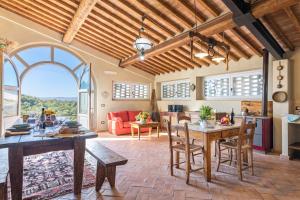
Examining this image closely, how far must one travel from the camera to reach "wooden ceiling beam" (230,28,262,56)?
4213 mm

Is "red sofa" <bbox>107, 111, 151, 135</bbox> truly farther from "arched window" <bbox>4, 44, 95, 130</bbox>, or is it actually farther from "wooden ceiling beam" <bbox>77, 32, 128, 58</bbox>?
"wooden ceiling beam" <bbox>77, 32, 128, 58</bbox>

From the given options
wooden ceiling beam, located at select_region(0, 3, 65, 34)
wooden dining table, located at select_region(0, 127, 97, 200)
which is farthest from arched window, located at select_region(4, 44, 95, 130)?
wooden dining table, located at select_region(0, 127, 97, 200)

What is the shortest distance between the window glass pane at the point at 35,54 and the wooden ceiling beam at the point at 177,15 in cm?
466

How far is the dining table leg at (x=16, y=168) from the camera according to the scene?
2008 millimetres

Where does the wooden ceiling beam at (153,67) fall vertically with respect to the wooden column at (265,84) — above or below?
above

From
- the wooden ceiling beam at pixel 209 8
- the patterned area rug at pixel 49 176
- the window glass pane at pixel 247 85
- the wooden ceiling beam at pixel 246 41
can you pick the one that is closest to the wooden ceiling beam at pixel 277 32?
the wooden ceiling beam at pixel 246 41

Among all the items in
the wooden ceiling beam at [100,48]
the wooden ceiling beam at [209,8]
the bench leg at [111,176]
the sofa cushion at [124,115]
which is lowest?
the bench leg at [111,176]

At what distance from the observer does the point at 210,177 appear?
→ 2852 mm

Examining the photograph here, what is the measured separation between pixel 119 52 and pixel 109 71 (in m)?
1.03

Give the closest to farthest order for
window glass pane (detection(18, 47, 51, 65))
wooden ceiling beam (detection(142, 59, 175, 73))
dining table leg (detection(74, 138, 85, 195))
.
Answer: dining table leg (detection(74, 138, 85, 195)) < window glass pane (detection(18, 47, 51, 65)) < wooden ceiling beam (detection(142, 59, 175, 73))

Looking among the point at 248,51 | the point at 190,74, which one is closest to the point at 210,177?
the point at 248,51

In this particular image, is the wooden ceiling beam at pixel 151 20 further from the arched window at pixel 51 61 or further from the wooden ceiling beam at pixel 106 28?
the arched window at pixel 51 61

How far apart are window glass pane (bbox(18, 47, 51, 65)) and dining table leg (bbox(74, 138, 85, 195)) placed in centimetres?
535

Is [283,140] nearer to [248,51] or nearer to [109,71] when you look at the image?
[248,51]
